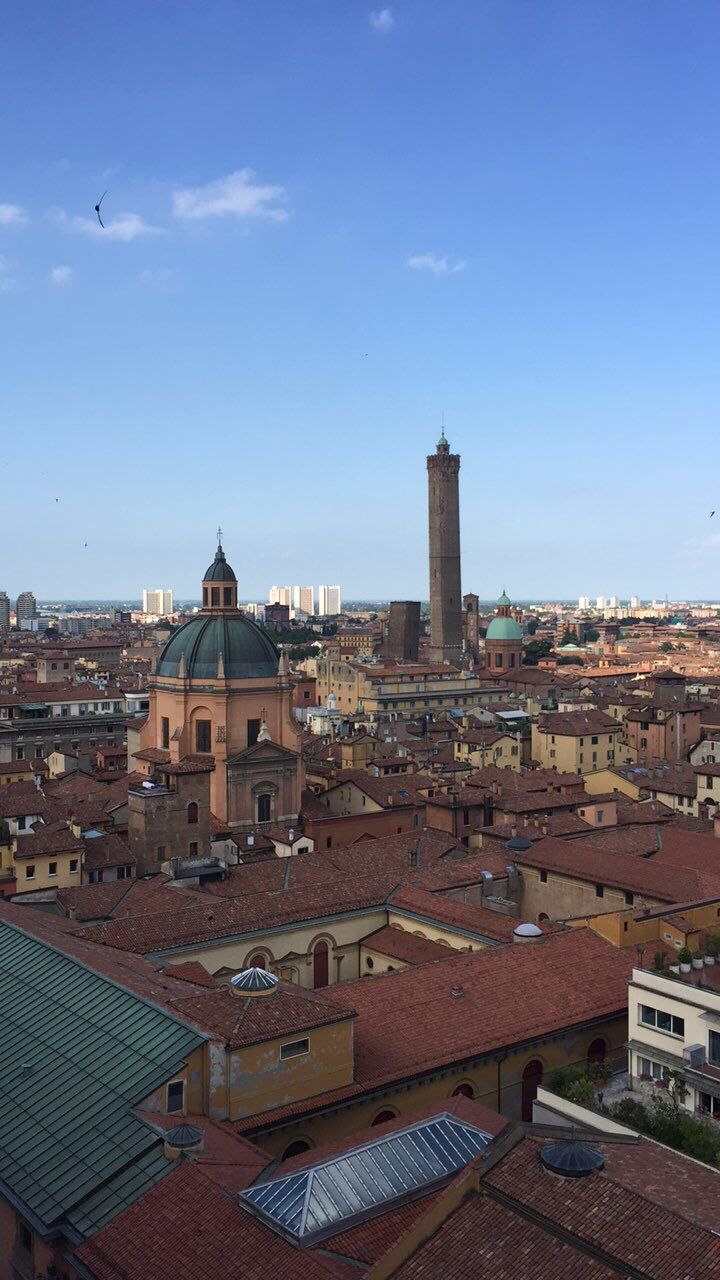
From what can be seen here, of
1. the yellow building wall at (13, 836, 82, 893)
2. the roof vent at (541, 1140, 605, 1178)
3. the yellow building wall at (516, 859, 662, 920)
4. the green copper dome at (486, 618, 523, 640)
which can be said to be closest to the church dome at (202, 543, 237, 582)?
the yellow building wall at (13, 836, 82, 893)

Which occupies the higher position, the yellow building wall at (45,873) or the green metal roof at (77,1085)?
the green metal roof at (77,1085)

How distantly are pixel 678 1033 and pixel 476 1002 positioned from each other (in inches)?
170

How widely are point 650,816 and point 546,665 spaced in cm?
9930

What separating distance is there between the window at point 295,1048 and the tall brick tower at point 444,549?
114 m

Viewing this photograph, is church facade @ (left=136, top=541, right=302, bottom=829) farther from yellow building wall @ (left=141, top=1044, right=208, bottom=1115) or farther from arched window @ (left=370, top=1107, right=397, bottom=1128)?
yellow building wall @ (left=141, top=1044, right=208, bottom=1115)

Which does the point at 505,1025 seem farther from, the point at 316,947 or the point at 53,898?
the point at 53,898

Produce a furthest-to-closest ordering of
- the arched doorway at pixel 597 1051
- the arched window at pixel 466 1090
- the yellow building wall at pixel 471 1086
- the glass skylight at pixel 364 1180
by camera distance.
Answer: the arched doorway at pixel 597 1051, the arched window at pixel 466 1090, the yellow building wall at pixel 471 1086, the glass skylight at pixel 364 1180

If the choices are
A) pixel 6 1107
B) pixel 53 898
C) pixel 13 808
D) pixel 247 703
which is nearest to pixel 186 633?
pixel 247 703

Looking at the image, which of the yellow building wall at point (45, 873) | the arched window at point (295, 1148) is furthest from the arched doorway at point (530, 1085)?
the yellow building wall at point (45, 873)

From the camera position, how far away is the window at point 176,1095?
1534 centimetres

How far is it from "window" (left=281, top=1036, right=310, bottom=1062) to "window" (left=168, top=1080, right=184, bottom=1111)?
6.42 feet

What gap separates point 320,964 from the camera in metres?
28.0

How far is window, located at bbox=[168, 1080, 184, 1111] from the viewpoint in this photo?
15344 mm

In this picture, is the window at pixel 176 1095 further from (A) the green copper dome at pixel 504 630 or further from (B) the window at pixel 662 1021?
(A) the green copper dome at pixel 504 630
